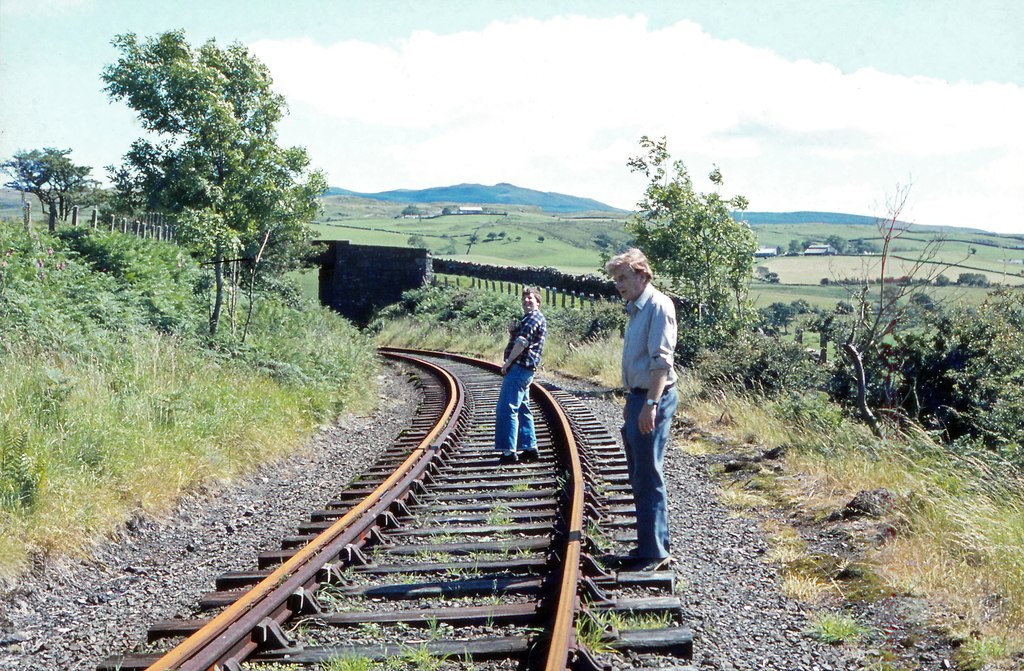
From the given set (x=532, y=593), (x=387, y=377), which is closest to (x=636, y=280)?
(x=532, y=593)

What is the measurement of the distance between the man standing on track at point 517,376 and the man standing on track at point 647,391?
3644mm

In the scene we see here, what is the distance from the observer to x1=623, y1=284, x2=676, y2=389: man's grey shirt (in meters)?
5.70

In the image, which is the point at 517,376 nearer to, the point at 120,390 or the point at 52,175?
the point at 120,390

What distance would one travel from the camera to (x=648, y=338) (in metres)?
5.77

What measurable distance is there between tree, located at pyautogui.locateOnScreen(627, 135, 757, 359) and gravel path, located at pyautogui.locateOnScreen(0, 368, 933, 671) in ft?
30.9

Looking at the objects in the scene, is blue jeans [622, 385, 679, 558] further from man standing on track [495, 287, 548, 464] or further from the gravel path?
man standing on track [495, 287, 548, 464]

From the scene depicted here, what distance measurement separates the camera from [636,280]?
19.2ft

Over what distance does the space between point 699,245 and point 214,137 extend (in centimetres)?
944

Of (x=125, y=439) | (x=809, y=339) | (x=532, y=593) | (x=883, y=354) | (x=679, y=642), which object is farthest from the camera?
(x=809, y=339)

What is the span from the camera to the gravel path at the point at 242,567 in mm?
4824

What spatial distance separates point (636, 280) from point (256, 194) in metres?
11.1

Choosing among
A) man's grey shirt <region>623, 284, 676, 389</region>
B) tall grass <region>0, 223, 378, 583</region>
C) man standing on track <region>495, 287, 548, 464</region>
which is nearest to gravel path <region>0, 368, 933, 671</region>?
tall grass <region>0, 223, 378, 583</region>

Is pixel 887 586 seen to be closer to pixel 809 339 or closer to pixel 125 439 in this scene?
pixel 125 439

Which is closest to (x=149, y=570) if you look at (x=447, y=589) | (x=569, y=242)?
(x=447, y=589)
